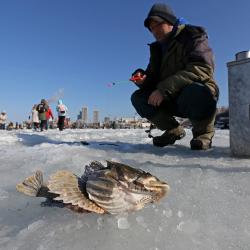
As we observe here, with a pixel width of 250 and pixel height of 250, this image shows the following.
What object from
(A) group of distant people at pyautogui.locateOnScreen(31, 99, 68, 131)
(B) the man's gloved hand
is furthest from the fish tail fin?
(A) group of distant people at pyautogui.locateOnScreen(31, 99, 68, 131)

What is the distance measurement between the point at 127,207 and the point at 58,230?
0.95 ft

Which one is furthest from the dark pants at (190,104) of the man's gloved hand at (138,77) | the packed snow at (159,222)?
the packed snow at (159,222)

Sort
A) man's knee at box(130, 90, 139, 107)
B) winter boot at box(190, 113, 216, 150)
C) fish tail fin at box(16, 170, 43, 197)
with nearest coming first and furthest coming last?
fish tail fin at box(16, 170, 43, 197)
winter boot at box(190, 113, 216, 150)
man's knee at box(130, 90, 139, 107)

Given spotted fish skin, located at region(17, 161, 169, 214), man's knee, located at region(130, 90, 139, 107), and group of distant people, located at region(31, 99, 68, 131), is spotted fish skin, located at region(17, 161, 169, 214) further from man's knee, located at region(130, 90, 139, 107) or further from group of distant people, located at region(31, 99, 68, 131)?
group of distant people, located at region(31, 99, 68, 131)

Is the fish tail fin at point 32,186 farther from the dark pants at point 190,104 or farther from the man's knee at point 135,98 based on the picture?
the man's knee at point 135,98

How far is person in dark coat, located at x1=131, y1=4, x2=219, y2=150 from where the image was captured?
3566 mm

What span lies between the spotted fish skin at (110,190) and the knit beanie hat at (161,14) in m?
2.56

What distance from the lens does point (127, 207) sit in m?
1.45

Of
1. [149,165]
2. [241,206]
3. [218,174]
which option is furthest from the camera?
[149,165]

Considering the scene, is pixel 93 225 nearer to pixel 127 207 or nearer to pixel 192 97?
pixel 127 207

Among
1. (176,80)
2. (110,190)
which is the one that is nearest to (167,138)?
(176,80)

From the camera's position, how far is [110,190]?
1.41 meters

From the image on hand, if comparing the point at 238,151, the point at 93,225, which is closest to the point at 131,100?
the point at 238,151

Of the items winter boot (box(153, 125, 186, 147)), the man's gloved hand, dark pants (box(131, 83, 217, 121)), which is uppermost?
the man's gloved hand
